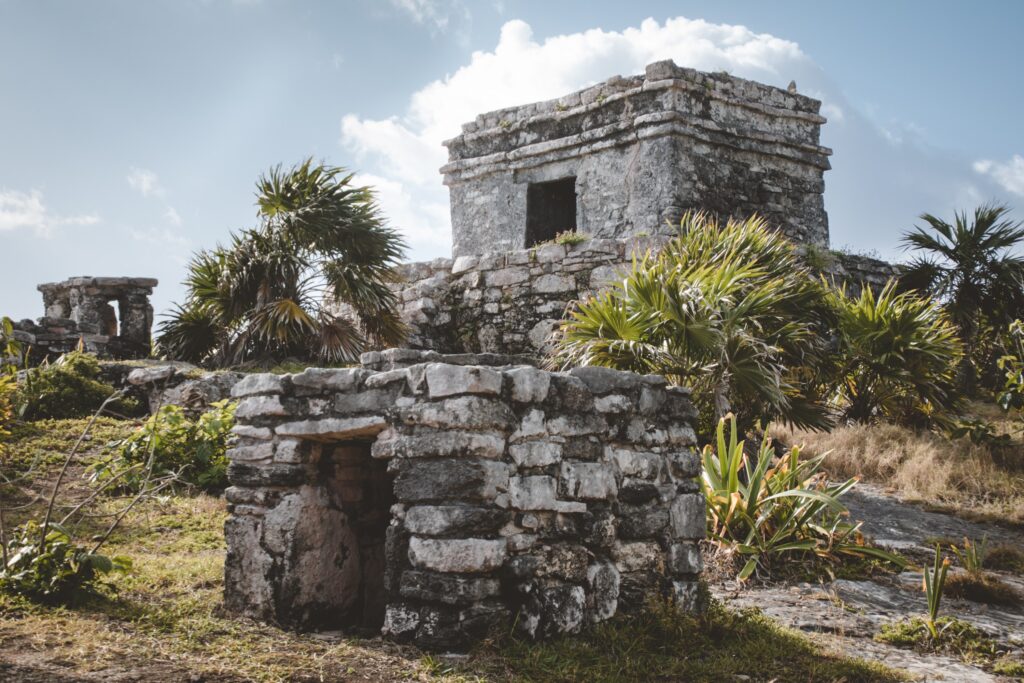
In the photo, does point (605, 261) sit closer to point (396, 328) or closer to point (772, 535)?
point (396, 328)

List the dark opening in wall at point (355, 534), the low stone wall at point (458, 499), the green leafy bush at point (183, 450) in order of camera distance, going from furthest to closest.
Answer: the green leafy bush at point (183, 450) < the dark opening in wall at point (355, 534) < the low stone wall at point (458, 499)

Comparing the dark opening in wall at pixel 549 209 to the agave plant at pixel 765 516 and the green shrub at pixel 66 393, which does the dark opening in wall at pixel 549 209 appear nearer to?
the green shrub at pixel 66 393

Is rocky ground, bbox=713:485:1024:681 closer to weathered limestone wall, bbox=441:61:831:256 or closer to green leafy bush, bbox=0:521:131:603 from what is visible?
green leafy bush, bbox=0:521:131:603

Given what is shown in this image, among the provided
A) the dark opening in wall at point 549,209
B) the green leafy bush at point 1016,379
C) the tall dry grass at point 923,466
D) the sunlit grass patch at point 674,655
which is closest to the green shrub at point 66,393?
the dark opening in wall at point 549,209

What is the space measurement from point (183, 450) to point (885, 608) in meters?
5.85

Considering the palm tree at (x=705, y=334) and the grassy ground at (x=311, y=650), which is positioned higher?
the palm tree at (x=705, y=334)

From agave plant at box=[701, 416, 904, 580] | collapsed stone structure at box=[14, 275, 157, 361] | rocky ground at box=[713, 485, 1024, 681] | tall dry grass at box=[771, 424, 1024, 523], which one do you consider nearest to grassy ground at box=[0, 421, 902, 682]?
rocky ground at box=[713, 485, 1024, 681]

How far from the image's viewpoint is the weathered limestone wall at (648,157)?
11.9 m

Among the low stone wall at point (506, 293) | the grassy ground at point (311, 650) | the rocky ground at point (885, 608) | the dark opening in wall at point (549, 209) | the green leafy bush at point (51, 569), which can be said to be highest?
the dark opening in wall at point (549, 209)

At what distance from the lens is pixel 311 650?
3.95 metres

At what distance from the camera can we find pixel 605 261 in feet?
32.7

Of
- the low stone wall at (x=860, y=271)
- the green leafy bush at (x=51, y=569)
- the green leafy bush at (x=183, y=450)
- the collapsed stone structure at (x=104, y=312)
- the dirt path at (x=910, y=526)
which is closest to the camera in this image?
the green leafy bush at (x=51, y=569)

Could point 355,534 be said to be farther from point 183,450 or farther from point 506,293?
point 506,293

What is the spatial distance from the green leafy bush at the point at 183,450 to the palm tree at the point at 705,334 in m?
3.15
